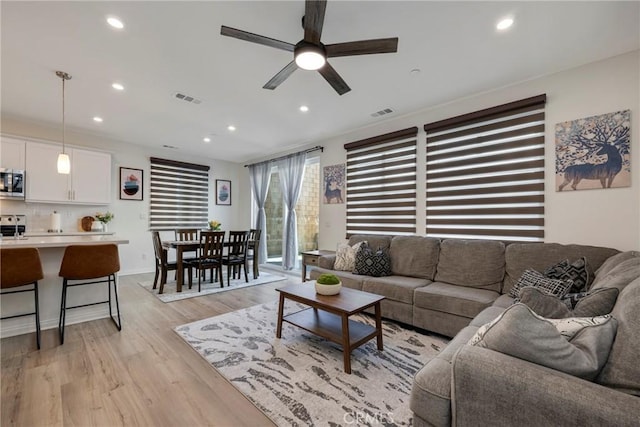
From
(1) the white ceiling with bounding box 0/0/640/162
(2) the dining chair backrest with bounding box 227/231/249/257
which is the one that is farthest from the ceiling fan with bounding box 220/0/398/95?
(2) the dining chair backrest with bounding box 227/231/249/257

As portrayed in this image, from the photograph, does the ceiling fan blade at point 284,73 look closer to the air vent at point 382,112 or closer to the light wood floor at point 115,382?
the air vent at point 382,112

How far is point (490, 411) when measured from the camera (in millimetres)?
1060

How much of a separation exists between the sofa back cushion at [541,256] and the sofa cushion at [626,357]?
181cm

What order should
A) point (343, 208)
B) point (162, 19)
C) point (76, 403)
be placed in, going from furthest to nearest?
1. point (343, 208)
2. point (162, 19)
3. point (76, 403)

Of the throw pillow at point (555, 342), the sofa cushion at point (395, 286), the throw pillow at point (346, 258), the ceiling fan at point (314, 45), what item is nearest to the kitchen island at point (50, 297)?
the ceiling fan at point (314, 45)

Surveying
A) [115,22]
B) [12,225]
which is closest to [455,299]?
[115,22]

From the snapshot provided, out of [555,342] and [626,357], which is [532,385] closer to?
[555,342]

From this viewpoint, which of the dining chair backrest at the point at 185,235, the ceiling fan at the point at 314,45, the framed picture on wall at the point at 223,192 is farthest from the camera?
the framed picture on wall at the point at 223,192

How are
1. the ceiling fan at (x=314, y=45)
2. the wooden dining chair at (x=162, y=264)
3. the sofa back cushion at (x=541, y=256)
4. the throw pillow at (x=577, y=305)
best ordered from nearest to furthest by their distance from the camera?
the throw pillow at (x=577, y=305) → the ceiling fan at (x=314, y=45) → the sofa back cushion at (x=541, y=256) → the wooden dining chair at (x=162, y=264)

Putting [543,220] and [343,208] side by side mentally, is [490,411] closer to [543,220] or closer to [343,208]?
[543,220]

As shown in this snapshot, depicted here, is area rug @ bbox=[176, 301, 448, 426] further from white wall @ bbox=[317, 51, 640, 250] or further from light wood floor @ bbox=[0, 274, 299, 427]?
white wall @ bbox=[317, 51, 640, 250]

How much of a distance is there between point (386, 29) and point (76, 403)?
140 inches

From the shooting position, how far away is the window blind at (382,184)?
4.11 metres

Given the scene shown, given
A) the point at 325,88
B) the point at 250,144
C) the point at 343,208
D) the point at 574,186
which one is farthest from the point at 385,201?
the point at 250,144
